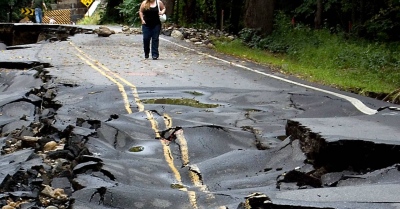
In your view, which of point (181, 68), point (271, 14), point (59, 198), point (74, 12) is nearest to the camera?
point (59, 198)

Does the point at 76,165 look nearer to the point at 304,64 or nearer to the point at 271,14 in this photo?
the point at 304,64

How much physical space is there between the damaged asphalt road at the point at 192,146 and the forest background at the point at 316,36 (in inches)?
116

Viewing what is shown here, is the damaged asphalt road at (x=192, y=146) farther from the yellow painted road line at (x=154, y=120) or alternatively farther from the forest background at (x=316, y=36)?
the forest background at (x=316, y=36)

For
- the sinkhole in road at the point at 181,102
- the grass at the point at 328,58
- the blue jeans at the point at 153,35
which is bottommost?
the grass at the point at 328,58

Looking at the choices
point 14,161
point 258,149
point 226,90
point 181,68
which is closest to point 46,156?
point 14,161

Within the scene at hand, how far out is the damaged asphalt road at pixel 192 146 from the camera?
17.6 feet

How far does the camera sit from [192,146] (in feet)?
24.1

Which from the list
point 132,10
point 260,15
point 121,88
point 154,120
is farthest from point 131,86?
point 132,10

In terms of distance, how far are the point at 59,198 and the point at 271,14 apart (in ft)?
63.2

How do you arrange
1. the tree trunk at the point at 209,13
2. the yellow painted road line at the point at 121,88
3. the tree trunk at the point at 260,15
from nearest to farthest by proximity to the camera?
the yellow painted road line at the point at 121,88 → the tree trunk at the point at 260,15 → the tree trunk at the point at 209,13

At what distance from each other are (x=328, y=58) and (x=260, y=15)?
4.98 meters

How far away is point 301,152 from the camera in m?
6.52

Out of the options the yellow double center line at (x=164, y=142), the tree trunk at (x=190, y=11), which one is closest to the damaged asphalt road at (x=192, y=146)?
the yellow double center line at (x=164, y=142)

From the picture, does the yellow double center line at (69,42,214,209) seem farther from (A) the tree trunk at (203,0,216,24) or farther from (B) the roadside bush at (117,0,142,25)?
(A) the tree trunk at (203,0,216,24)
